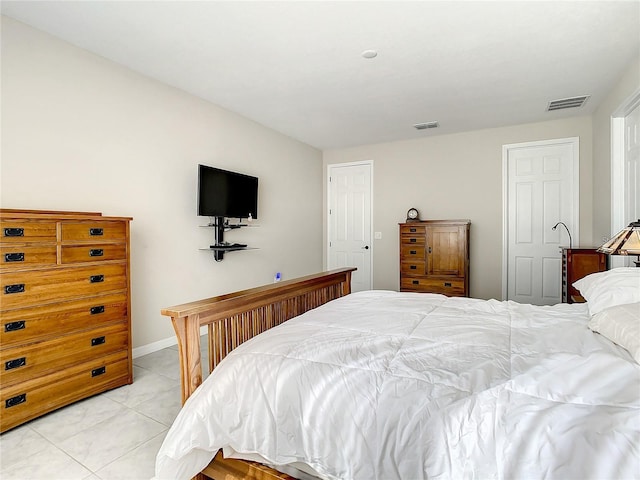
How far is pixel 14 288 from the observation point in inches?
81.8

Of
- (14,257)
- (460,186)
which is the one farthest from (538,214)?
(14,257)

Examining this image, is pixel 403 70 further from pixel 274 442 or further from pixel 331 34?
pixel 274 442

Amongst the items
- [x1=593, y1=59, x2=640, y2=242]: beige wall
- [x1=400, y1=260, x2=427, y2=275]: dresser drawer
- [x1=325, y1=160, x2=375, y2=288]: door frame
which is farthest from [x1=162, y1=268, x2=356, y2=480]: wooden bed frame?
[x1=325, y1=160, x2=375, y2=288]: door frame

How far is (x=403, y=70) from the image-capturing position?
3.15 m

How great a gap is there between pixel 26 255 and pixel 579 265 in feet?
15.4

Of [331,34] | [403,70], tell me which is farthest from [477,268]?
[331,34]

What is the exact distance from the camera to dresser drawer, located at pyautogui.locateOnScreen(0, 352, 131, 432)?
2.06 metres

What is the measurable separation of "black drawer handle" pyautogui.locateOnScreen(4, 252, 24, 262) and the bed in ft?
4.67

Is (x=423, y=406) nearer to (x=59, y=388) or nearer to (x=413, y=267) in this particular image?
(x=59, y=388)

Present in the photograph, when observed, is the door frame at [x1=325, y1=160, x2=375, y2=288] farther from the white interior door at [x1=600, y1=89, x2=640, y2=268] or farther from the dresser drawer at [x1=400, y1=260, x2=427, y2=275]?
the white interior door at [x1=600, y1=89, x2=640, y2=268]

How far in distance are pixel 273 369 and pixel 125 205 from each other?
2.59m

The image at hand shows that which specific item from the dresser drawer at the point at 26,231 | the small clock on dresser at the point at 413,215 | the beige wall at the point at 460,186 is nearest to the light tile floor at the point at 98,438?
the dresser drawer at the point at 26,231

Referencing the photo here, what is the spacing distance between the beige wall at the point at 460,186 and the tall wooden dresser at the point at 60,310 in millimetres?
3993

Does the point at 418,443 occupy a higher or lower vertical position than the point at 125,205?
lower
